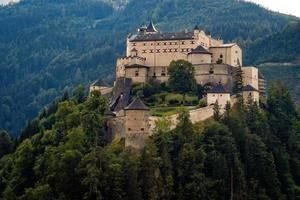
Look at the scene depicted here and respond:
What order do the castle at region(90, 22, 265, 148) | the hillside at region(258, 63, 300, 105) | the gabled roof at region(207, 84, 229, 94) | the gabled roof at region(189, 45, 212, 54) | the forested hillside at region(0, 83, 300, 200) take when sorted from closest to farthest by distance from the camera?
1. the forested hillside at region(0, 83, 300, 200)
2. the gabled roof at region(207, 84, 229, 94)
3. the castle at region(90, 22, 265, 148)
4. the gabled roof at region(189, 45, 212, 54)
5. the hillside at region(258, 63, 300, 105)

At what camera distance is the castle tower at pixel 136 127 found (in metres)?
70.9

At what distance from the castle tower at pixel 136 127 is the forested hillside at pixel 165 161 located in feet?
3.14

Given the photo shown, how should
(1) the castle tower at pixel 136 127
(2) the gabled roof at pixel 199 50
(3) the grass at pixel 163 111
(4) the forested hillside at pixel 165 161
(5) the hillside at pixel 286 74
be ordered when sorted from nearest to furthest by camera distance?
(4) the forested hillside at pixel 165 161
(1) the castle tower at pixel 136 127
(3) the grass at pixel 163 111
(2) the gabled roof at pixel 199 50
(5) the hillside at pixel 286 74

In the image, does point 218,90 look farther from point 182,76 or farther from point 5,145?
point 5,145

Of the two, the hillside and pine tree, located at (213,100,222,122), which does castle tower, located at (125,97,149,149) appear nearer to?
pine tree, located at (213,100,222,122)

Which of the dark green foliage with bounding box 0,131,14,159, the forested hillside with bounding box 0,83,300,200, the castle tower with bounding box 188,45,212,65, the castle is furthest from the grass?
the dark green foliage with bounding box 0,131,14,159

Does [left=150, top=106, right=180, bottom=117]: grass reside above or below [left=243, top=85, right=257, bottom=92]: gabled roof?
below

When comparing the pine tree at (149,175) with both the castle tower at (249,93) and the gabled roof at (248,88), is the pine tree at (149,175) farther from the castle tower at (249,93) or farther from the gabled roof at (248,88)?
the gabled roof at (248,88)

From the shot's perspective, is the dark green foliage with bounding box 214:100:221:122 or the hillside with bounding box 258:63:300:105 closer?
the dark green foliage with bounding box 214:100:221:122

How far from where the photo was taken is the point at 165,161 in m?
68.8

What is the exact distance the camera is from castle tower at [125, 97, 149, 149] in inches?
2793

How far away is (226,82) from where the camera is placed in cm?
8719

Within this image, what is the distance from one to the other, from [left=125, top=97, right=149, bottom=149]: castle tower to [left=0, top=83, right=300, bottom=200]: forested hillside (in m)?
0.96

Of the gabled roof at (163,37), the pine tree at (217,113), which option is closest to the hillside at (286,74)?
the gabled roof at (163,37)
